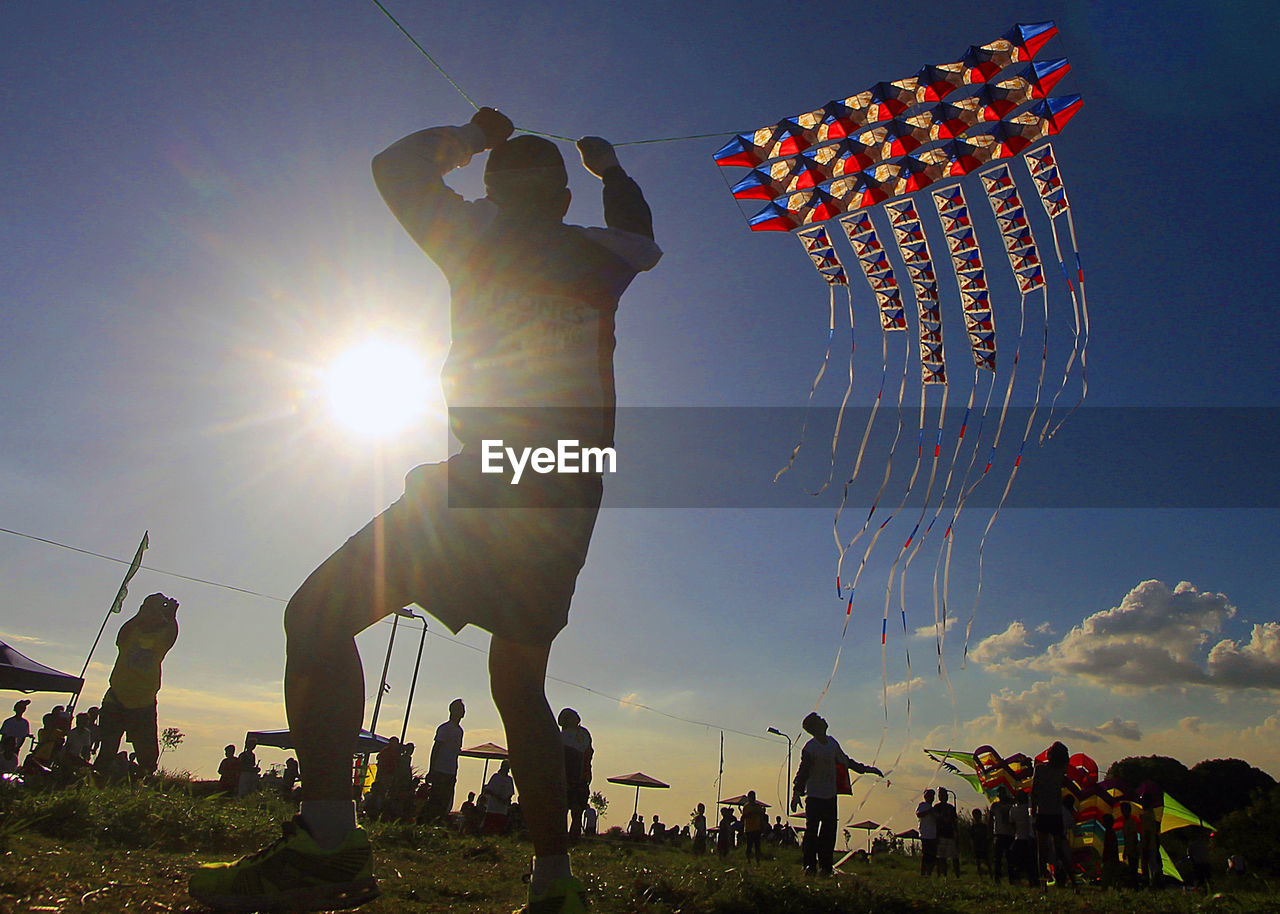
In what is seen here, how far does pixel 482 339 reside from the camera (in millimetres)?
2068

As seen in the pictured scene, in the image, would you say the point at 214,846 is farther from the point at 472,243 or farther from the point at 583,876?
the point at 472,243

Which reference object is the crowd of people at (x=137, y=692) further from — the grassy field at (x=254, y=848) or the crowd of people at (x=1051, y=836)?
the crowd of people at (x=1051, y=836)

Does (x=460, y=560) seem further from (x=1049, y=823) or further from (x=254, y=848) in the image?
(x=1049, y=823)

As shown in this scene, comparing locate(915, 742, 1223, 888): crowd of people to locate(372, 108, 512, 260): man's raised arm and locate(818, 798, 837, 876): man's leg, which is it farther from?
locate(372, 108, 512, 260): man's raised arm

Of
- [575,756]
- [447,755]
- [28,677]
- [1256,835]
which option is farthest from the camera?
[1256,835]

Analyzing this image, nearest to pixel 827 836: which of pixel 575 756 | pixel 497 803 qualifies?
pixel 575 756

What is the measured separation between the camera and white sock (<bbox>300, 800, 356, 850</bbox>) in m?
1.77

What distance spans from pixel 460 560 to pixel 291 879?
792mm

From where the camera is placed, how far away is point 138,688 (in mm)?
6363

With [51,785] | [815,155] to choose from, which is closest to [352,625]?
[51,785]

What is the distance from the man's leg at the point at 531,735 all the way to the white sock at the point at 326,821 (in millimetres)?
423

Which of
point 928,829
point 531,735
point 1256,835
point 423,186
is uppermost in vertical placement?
point 423,186

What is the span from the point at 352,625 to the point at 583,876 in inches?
100

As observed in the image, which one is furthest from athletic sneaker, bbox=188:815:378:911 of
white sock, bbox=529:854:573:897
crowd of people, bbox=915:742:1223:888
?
crowd of people, bbox=915:742:1223:888
